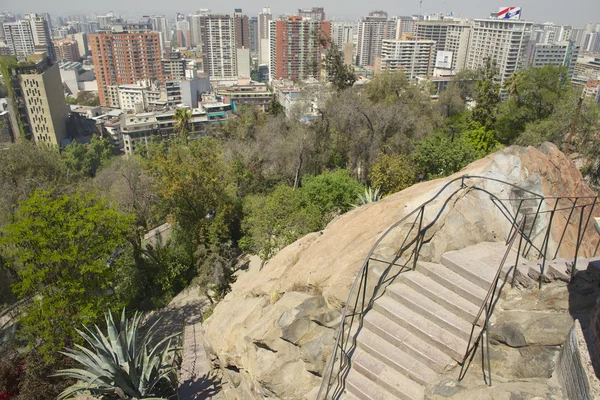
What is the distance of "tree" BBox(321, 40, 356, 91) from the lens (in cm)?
2997

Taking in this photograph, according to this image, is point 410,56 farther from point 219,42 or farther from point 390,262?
point 390,262

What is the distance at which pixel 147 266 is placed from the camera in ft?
62.3

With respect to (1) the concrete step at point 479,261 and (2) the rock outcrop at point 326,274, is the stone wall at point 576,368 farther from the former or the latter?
(1) the concrete step at point 479,261

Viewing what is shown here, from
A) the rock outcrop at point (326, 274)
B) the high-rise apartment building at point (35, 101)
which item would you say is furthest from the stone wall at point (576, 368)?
the high-rise apartment building at point (35, 101)

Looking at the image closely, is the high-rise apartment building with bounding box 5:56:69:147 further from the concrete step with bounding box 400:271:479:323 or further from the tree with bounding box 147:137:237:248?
the concrete step with bounding box 400:271:479:323

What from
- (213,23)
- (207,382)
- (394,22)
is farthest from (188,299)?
(394,22)

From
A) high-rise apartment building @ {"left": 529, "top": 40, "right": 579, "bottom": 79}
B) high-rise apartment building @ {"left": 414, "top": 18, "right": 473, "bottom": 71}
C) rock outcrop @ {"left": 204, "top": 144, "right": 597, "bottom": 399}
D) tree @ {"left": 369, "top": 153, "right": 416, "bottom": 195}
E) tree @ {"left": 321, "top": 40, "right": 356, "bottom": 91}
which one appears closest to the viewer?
rock outcrop @ {"left": 204, "top": 144, "right": 597, "bottom": 399}

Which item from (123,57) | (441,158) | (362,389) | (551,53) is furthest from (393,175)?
(551,53)

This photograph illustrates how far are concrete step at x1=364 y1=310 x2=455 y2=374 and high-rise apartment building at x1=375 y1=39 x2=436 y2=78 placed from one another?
131121mm

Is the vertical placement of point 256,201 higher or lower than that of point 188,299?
higher

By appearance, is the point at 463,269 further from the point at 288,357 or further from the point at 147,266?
the point at 147,266

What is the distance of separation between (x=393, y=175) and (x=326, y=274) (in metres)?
12.5

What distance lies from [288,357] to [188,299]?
11.5 m

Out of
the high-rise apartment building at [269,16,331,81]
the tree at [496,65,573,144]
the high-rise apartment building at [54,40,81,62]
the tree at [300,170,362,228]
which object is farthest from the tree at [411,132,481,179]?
the high-rise apartment building at [54,40,81,62]
